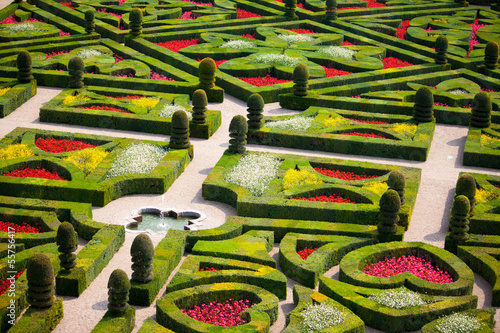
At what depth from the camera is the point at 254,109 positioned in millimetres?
25719

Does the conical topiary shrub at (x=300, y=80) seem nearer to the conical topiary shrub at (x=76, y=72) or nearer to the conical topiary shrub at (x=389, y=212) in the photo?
the conical topiary shrub at (x=76, y=72)

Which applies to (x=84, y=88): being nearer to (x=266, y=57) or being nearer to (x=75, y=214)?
(x=266, y=57)

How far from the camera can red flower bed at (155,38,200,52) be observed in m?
37.2

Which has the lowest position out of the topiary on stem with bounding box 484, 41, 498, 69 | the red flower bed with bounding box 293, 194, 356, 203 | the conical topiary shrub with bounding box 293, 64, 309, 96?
the red flower bed with bounding box 293, 194, 356, 203

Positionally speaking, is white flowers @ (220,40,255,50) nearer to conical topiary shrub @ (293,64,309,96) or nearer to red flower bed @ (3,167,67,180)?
conical topiary shrub @ (293,64,309,96)

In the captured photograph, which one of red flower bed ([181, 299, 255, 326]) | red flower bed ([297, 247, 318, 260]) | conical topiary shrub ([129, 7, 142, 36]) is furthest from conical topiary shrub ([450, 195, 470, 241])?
conical topiary shrub ([129, 7, 142, 36])

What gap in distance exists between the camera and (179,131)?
24.3m

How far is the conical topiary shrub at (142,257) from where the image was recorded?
1623 centimetres

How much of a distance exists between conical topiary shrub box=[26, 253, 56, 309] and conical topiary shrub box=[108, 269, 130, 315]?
133cm

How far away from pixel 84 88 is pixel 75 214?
38.1 ft

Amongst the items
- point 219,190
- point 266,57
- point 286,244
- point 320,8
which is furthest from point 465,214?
point 320,8

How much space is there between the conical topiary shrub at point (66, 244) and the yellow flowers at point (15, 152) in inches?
301

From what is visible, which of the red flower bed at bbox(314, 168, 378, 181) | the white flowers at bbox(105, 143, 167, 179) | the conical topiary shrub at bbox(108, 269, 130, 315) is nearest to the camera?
the conical topiary shrub at bbox(108, 269, 130, 315)

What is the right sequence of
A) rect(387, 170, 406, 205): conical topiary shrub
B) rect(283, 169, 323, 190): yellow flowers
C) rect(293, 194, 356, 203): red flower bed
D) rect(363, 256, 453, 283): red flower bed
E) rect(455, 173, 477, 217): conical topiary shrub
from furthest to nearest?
rect(283, 169, 323, 190): yellow flowers, rect(293, 194, 356, 203): red flower bed, rect(387, 170, 406, 205): conical topiary shrub, rect(455, 173, 477, 217): conical topiary shrub, rect(363, 256, 453, 283): red flower bed
